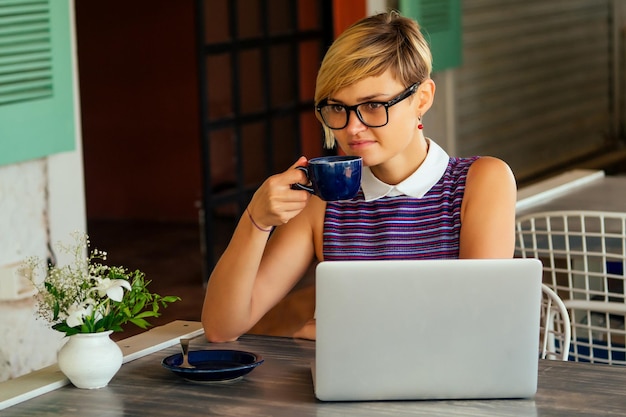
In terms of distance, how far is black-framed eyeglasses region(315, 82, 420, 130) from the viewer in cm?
213

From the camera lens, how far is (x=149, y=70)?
25.4 ft

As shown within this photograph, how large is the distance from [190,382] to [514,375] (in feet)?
1.75

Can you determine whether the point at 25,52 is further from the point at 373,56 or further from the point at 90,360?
the point at 90,360

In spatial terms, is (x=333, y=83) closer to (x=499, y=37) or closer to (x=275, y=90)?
(x=275, y=90)

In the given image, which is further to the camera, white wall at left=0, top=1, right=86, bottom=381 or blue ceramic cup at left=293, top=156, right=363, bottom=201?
white wall at left=0, top=1, right=86, bottom=381

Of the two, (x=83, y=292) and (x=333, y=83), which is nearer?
(x=83, y=292)

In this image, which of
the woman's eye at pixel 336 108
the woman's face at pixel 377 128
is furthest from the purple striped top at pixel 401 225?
the woman's eye at pixel 336 108

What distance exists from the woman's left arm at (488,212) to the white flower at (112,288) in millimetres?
705

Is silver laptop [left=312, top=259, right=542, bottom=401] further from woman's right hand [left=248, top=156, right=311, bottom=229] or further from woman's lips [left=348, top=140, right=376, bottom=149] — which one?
woman's lips [left=348, top=140, right=376, bottom=149]

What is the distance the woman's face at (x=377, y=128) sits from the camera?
7.01ft

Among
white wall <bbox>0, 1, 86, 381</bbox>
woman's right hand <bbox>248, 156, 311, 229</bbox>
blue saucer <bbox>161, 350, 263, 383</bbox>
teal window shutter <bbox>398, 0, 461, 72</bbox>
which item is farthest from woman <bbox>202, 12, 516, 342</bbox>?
teal window shutter <bbox>398, 0, 461, 72</bbox>

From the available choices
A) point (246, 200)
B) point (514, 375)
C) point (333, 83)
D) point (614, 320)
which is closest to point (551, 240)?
point (614, 320)

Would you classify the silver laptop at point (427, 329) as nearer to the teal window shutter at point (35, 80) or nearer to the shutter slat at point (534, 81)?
the teal window shutter at point (35, 80)

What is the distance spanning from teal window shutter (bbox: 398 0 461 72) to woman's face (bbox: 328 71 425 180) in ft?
13.3
